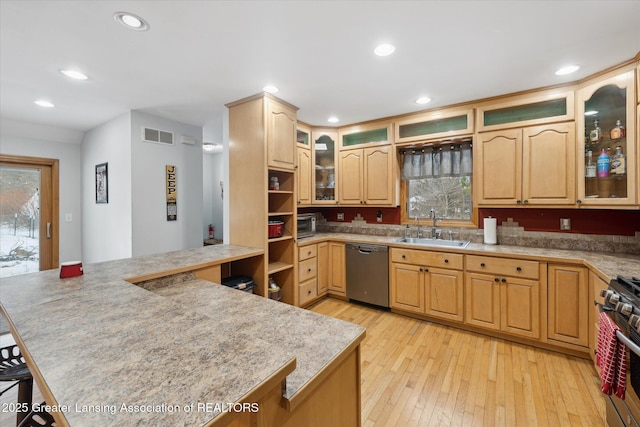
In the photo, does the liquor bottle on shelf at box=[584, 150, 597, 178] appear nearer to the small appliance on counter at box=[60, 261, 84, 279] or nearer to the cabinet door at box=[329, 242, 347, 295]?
the cabinet door at box=[329, 242, 347, 295]

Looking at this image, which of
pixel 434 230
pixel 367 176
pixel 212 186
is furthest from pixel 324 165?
pixel 212 186

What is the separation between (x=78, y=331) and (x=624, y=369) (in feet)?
8.32

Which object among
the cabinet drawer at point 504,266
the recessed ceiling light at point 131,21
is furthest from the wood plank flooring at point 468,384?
the recessed ceiling light at point 131,21

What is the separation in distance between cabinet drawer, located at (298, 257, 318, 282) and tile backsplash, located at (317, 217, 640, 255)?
42.9 inches

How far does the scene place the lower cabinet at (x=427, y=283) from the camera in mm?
2873

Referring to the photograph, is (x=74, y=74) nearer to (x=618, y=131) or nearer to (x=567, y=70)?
(x=567, y=70)

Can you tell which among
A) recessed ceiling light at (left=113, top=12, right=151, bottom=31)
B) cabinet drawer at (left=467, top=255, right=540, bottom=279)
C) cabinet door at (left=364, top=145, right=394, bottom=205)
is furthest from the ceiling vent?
cabinet drawer at (left=467, top=255, right=540, bottom=279)

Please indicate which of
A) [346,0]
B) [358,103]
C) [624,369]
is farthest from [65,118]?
[624,369]

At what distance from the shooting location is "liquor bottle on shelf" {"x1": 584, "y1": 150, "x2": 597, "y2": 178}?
2408mm

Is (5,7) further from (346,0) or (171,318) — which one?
(171,318)

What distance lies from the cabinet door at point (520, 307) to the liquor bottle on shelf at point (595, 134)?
53.4 inches

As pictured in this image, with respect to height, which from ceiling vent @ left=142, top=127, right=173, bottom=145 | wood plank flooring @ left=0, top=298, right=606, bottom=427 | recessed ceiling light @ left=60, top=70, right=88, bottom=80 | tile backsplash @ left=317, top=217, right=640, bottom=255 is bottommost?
wood plank flooring @ left=0, top=298, right=606, bottom=427

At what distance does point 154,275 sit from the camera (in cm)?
184

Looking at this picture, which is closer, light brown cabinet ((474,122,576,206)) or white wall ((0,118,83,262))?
light brown cabinet ((474,122,576,206))
